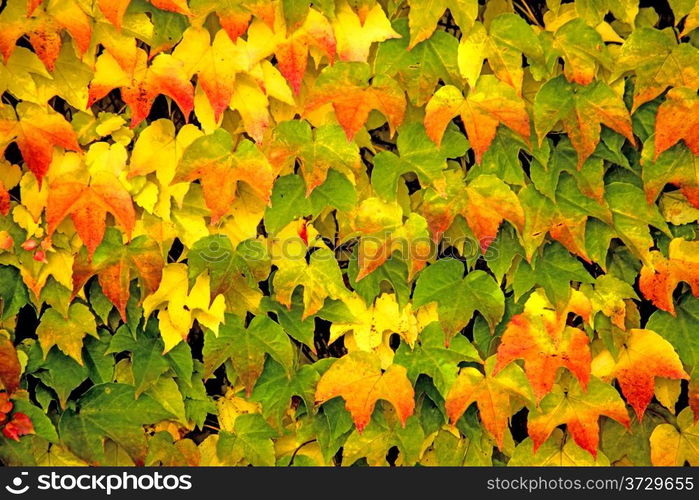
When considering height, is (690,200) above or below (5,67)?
below

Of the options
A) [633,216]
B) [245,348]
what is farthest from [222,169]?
[633,216]

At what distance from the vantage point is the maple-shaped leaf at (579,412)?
205cm

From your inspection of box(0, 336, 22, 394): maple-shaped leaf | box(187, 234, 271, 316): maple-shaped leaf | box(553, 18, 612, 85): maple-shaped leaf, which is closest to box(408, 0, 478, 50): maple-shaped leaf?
box(553, 18, 612, 85): maple-shaped leaf

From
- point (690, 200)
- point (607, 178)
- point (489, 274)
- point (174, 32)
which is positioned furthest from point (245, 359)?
point (690, 200)

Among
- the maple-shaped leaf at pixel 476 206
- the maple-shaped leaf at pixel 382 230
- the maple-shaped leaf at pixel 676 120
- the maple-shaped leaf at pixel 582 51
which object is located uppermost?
the maple-shaped leaf at pixel 582 51

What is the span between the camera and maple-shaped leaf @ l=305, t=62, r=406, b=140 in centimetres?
192

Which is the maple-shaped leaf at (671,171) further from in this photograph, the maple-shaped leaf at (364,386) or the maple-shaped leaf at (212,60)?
the maple-shaped leaf at (212,60)

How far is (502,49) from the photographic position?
1924 millimetres

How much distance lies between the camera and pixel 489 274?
6.70 ft

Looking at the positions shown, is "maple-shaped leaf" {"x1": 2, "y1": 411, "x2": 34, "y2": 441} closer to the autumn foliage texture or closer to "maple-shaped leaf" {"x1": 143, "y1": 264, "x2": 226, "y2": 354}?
the autumn foliage texture

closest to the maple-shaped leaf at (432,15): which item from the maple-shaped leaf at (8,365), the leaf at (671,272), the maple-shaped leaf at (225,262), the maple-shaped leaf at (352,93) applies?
the maple-shaped leaf at (352,93)

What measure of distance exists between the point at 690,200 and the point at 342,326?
34.1 inches
